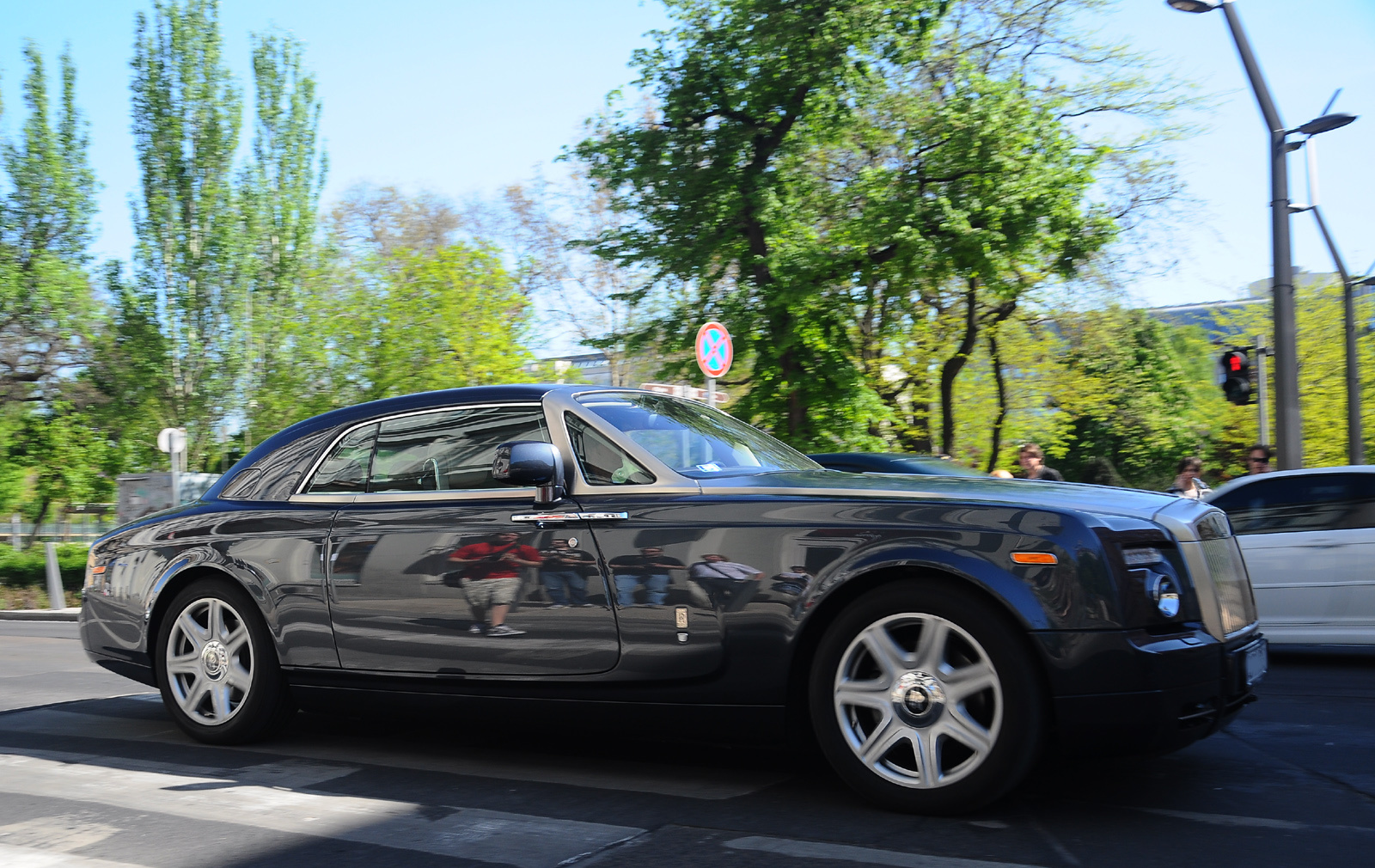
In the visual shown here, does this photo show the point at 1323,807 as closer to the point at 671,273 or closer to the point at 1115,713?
the point at 1115,713

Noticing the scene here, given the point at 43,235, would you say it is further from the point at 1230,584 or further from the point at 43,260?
the point at 1230,584

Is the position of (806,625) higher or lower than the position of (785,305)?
lower

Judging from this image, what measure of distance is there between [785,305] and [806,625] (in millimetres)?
16186

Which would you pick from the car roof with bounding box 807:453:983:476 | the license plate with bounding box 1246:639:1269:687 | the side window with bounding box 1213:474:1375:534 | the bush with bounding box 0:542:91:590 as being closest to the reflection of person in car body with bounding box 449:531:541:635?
Result: the license plate with bounding box 1246:639:1269:687

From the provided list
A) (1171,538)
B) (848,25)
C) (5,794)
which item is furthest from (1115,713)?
(848,25)

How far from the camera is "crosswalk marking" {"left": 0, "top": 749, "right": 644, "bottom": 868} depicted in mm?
3857

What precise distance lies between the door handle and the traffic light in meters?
12.1

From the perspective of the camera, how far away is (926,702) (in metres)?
3.99

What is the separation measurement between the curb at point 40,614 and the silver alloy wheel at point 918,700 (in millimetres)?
16290

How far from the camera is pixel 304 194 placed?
28734mm

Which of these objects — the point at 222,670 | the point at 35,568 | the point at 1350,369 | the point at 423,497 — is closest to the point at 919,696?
the point at 423,497

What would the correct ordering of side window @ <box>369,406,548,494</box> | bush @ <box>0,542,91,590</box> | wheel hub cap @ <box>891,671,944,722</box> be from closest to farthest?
wheel hub cap @ <box>891,671,944,722</box> < side window @ <box>369,406,548,494</box> < bush @ <box>0,542,91,590</box>

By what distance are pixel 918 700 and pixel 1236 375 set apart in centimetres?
1230

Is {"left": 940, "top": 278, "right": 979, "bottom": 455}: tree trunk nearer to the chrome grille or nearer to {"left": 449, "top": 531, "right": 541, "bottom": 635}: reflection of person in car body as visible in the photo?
the chrome grille
